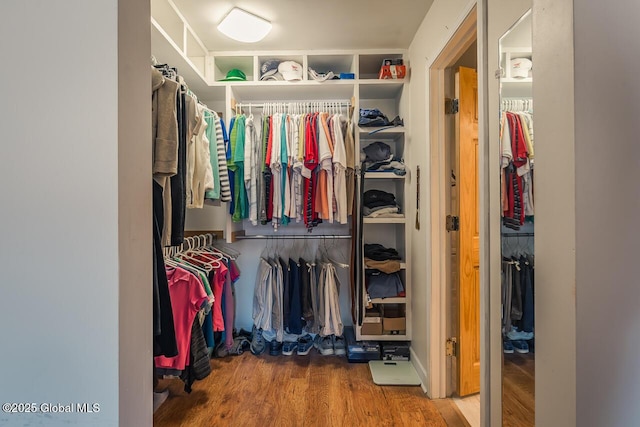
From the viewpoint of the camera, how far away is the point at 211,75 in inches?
92.8

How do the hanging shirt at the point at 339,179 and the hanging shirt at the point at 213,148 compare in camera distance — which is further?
the hanging shirt at the point at 339,179

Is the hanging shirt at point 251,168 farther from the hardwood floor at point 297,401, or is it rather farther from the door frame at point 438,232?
the door frame at point 438,232

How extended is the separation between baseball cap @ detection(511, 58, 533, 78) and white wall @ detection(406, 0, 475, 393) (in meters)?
0.73

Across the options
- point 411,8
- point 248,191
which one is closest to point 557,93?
point 411,8

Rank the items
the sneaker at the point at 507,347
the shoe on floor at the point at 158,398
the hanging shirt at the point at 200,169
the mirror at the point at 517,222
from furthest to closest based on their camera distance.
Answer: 1. the shoe on floor at the point at 158,398
2. the hanging shirt at the point at 200,169
3. the sneaker at the point at 507,347
4. the mirror at the point at 517,222

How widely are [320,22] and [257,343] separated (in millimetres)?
2486

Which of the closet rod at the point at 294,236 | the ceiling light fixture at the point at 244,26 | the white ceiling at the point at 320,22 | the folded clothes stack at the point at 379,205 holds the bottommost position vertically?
the closet rod at the point at 294,236

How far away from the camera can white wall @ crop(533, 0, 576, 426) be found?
66 centimetres

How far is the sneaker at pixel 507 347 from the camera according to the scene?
1020mm

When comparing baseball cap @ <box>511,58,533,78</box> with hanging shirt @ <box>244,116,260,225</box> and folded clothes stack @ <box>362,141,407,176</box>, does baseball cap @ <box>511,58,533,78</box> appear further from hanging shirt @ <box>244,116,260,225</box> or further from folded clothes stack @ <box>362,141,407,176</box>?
hanging shirt @ <box>244,116,260,225</box>

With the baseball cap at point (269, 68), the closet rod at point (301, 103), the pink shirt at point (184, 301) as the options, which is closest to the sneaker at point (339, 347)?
the pink shirt at point (184, 301)

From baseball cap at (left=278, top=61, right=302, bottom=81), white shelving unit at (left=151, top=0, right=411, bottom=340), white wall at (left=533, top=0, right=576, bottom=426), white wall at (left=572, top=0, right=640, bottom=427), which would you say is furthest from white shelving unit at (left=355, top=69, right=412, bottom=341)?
white wall at (left=572, top=0, right=640, bottom=427)

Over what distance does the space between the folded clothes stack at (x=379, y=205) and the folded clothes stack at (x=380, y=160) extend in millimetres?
210

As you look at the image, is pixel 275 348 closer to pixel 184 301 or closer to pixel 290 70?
pixel 184 301
